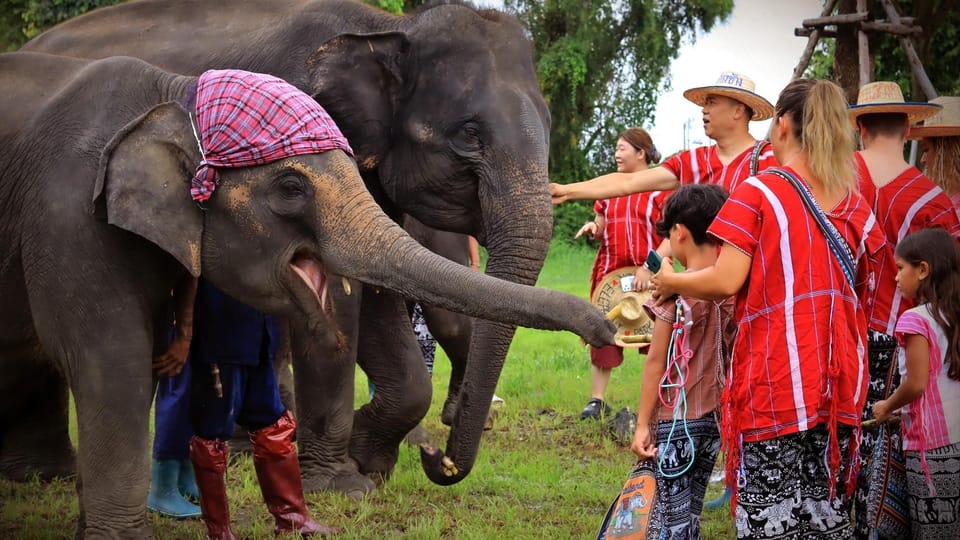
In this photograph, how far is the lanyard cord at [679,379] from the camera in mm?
4277

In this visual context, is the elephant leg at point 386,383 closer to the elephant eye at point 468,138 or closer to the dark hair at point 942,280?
the elephant eye at point 468,138

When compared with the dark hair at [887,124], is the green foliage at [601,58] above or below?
below

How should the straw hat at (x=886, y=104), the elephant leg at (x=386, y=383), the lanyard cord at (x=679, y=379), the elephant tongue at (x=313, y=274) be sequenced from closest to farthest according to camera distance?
the elephant tongue at (x=313, y=274), the lanyard cord at (x=679, y=379), the straw hat at (x=886, y=104), the elephant leg at (x=386, y=383)

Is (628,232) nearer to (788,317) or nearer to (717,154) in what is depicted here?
(717,154)

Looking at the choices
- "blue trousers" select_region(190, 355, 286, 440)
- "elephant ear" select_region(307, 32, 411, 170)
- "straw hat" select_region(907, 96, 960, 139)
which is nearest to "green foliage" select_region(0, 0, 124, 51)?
"elephant ear" select_region(307, 32, 411, 170)

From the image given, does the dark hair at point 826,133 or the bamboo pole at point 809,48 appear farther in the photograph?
the bamboo pole at point 809,48

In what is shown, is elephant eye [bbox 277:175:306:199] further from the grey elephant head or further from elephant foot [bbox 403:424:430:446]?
elephant foot [bbox 403:424:430:446]

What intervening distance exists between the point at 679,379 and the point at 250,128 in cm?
172

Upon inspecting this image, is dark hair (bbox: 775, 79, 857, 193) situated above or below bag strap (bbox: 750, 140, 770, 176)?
above

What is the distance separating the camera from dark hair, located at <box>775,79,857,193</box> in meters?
3.88

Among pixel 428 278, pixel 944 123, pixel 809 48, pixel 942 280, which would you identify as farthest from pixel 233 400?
pixel 809 48

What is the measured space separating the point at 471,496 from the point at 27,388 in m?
2.26

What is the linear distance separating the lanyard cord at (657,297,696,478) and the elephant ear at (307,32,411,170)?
2028 millimetres

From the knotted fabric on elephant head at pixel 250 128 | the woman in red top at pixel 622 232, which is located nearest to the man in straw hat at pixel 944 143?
the woman in red top at pixel 622 232
